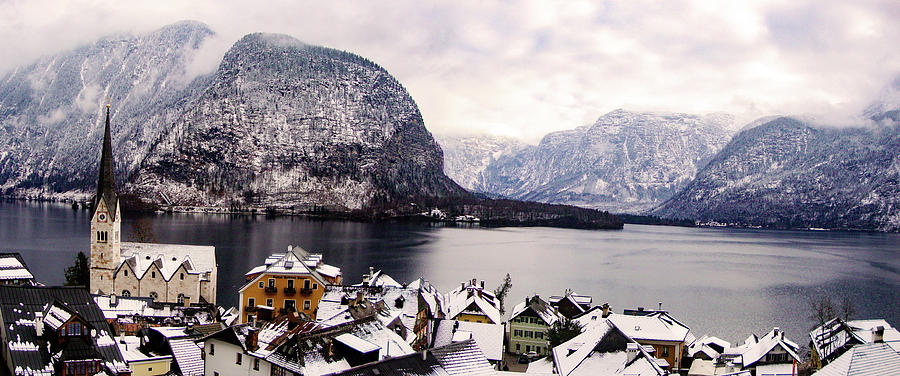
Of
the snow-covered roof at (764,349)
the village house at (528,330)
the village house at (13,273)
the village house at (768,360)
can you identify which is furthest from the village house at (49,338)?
the village house at (528,330)

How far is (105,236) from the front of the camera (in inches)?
2758

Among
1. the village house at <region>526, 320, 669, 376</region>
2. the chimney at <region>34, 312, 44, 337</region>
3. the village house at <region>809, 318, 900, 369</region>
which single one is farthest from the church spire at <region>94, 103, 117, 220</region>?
the village house at <region>809, 318, 900, 369</region>

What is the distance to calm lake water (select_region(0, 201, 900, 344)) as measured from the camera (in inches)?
3708

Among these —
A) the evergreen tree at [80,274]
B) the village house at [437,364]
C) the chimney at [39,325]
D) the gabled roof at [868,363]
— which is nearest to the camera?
the gabled roof at [868,363]

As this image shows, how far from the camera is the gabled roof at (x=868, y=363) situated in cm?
2598

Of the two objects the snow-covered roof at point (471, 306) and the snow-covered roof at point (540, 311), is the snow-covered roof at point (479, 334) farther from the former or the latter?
the snow-covered roof at point (540, 311)

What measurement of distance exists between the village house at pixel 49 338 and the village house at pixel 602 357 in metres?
22.1

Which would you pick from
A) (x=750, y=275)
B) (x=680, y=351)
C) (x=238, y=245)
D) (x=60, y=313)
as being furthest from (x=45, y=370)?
(x=750, y=275)

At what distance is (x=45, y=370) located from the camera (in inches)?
1144

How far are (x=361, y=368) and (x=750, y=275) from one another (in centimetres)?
12227

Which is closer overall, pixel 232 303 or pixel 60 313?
pixel 60 313

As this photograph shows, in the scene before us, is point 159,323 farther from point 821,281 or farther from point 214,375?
point 821,281

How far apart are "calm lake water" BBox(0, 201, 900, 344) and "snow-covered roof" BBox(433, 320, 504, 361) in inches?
1259

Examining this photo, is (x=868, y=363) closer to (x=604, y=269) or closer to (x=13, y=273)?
(x=13, y=273)
